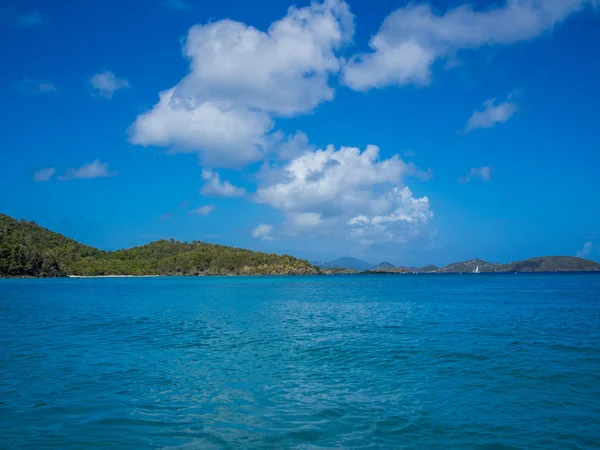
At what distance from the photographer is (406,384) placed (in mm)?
16188

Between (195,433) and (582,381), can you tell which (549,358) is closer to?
(582,381)

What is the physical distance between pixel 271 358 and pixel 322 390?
237 inches

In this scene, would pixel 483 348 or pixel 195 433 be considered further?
pixel 483 348

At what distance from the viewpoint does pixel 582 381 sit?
54.7 ft

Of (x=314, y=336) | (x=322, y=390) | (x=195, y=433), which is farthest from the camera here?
(x=314, y=336)

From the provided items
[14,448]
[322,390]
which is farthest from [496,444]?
[14,448]

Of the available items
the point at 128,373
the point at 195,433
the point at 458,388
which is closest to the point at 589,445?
the point at 458,388

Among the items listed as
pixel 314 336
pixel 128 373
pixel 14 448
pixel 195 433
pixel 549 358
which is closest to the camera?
pixel 14 448

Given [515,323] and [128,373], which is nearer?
[128,373]

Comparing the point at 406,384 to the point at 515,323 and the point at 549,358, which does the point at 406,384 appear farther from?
the point at 515,323

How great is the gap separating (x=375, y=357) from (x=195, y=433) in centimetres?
1164

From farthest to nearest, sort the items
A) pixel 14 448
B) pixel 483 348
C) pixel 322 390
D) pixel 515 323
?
pixel 515 323, pixel 483 348, pixel 322 390, pixel 14 448

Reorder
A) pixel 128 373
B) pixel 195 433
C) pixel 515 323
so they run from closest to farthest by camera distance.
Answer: pixel 195 433 < pixel 128 373 < pixel 515 323

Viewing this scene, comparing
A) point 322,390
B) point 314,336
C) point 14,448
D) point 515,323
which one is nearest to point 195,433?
point 14,448
